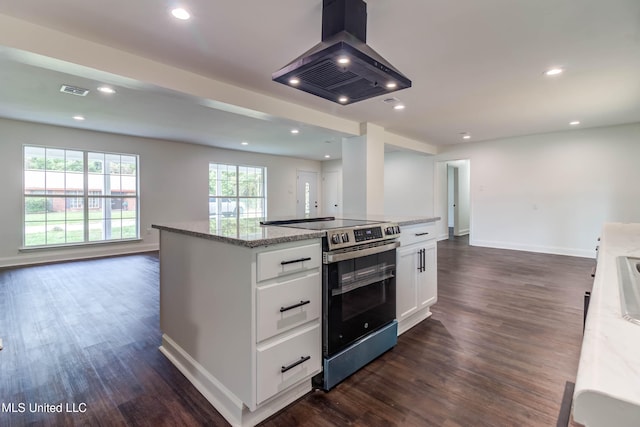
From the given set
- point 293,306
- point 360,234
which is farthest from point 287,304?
point 360,234

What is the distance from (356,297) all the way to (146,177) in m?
6.24

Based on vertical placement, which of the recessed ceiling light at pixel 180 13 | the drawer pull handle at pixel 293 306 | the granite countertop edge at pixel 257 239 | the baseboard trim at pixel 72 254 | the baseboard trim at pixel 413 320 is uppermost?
the recessed ceiling light at pixel 180 13

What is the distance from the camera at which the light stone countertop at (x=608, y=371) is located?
0.36 meters

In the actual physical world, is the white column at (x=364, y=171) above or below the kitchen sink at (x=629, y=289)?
above

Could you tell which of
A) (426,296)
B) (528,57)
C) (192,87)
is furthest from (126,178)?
(528,57)

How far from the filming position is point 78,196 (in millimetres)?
5793

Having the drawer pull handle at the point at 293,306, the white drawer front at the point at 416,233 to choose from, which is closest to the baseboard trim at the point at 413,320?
the white drawer front at the point at 416,233

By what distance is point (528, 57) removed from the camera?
2.71 m

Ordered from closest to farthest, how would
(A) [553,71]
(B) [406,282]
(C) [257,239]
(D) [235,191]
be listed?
(C) [257,239] < (B) [406,282] < (A) [553,71] < (D) [235,191]

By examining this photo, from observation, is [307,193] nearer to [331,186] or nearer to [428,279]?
[331,186]

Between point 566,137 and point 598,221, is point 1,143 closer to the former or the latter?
point 566,137

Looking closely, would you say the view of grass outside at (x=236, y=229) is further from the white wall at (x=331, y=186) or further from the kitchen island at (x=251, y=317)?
the white wall at (x=331, y=186)

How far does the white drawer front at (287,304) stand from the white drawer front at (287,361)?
7cm

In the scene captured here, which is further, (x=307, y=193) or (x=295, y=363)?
(x=307, y=193)
